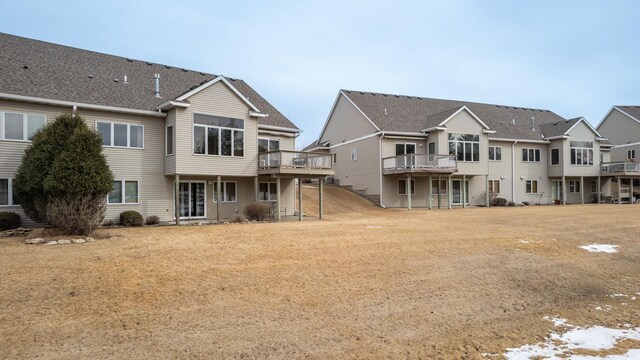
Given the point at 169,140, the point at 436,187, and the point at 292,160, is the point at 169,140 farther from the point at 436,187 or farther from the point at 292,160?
the point at 436,187

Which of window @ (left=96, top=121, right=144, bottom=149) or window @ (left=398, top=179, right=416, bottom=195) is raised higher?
window @ (left=96, top=121, right=144, bottom=149)

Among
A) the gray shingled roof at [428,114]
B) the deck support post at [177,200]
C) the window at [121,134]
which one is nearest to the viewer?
the window at [121,134]

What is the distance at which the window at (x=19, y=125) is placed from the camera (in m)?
16.7

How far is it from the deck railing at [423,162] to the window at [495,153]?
671 cm

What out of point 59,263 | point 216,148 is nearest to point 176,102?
point 216,148

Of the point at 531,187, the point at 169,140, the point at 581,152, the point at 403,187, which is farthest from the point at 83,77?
the point at 581,152

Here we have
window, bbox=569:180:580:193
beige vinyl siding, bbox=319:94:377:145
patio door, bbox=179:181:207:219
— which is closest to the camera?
patio door, bbox=179:181:207:219

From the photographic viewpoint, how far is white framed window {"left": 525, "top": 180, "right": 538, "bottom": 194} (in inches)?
1425

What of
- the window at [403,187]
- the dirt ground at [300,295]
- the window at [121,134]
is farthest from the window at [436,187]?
the window at [121,134]

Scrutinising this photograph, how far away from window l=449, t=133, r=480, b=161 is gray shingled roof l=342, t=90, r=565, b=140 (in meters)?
1.97

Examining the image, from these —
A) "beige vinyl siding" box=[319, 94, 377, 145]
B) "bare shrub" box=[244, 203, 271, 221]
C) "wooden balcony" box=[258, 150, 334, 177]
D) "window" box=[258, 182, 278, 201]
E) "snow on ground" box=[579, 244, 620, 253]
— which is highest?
"beige vinyl siding" box=[319, 94, 377, 145]

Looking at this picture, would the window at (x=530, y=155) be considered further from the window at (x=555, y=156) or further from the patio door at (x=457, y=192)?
the patio door at (x=457, y=192)

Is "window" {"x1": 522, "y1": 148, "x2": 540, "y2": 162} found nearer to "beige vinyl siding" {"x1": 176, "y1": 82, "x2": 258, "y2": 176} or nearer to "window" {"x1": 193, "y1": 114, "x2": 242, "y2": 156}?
"beige vinyl siding" {"x1": 176, "y1": 82, "x2": 258, "y2": 176}

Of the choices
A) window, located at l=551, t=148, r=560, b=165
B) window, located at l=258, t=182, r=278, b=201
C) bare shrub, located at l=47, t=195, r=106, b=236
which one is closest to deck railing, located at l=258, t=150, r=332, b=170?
window, located at l=258, t=182, r=278, b=201
